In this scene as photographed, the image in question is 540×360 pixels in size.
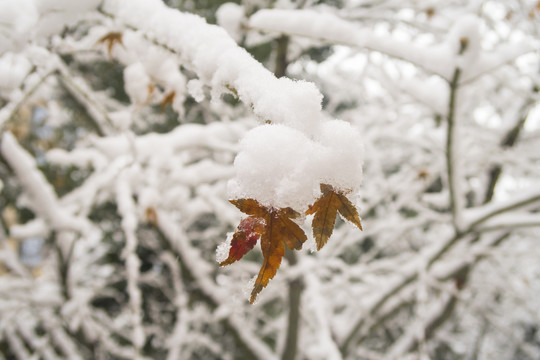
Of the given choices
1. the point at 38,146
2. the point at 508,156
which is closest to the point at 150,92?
the point at 508,156

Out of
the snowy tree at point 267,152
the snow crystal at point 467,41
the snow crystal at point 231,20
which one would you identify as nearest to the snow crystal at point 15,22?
the snowy tree at point 267,152

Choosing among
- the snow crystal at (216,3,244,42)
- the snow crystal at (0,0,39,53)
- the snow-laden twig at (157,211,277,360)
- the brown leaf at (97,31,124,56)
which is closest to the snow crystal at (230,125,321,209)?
the snow crystal at (0,0,39,53)

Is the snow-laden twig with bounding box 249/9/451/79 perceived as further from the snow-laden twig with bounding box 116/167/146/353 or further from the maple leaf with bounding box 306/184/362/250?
the snow-laden twig with bounding box 116/167/146/353

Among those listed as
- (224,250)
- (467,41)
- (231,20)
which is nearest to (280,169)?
(224,250)

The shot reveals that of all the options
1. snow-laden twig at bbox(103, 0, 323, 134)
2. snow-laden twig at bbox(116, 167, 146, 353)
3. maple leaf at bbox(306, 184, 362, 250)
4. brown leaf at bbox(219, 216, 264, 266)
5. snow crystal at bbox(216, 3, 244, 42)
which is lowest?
snow-laden twig at bbox(116, 167, 146, 353)

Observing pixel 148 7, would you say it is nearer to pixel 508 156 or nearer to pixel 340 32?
pixel 340 32
